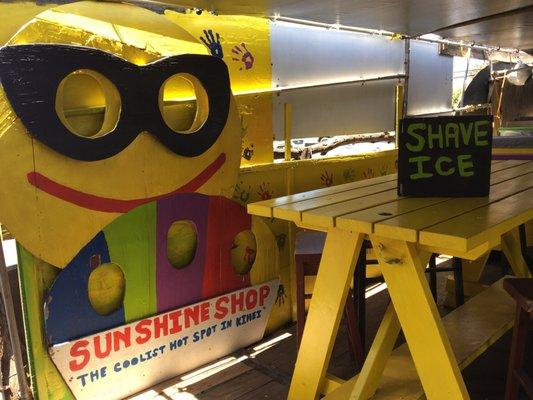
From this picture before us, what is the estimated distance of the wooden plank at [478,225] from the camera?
4.87 feet

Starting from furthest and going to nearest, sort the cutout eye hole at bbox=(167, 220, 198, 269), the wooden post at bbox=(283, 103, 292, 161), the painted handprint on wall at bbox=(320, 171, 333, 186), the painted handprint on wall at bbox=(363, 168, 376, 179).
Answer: the painted handprint on wall at bbox=(363, 168, 376, 179) → the painted handprint on wall at bbox=(320, 171, 333, 186) → the wooden post at bbox=(283, 103, 292, 161) → the cutout eye hole at bbox=(167, 220, 198, 269)

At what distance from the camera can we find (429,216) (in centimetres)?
174

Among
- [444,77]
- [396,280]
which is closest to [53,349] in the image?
[396,280]

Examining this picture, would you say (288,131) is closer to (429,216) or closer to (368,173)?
(368,173)

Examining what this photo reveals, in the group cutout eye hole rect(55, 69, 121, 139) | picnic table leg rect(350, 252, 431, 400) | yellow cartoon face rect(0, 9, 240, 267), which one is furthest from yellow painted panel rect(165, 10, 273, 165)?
picnic table leg rect(350, 252, 431, 400)

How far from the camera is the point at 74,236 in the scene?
93.0 inches

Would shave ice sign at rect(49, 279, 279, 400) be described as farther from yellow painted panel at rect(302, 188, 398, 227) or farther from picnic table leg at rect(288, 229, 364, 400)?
yellow painted panel at rect(302, 188, 398, 227)

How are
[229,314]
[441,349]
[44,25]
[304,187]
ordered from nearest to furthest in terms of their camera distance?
[441,349]
[44,25]
[229,314]
[304,187]

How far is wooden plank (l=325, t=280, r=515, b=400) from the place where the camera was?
2.08 metres

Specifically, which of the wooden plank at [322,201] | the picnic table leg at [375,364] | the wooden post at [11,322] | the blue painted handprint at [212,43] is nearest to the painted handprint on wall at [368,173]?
the wooden plank at [322,201]

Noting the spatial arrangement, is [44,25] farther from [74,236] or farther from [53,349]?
[53,349]

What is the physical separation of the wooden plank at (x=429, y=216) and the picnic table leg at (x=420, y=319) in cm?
11

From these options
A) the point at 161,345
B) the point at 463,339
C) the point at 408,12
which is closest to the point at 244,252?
the point at 161,345

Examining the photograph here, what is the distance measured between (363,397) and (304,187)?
1793mm
